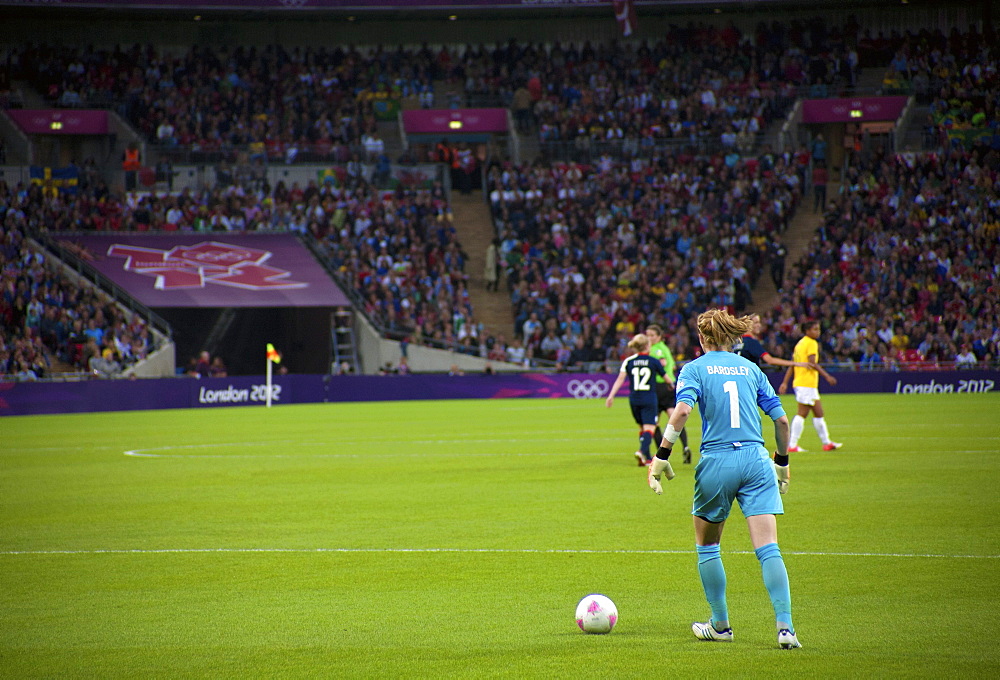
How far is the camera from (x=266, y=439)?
2422 centimetres

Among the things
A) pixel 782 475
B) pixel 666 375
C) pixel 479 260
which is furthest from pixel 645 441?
pixel 479 260

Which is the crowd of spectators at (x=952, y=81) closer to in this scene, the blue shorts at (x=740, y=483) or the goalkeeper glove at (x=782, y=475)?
the goalkeeper glove at (x=782, y=475)

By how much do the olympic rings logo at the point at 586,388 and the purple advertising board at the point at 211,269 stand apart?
886 centimetres

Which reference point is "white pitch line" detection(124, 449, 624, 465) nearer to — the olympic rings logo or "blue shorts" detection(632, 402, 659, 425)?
"blue shorts" detection(632, 402, 659, 425)

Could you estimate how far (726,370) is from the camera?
7.22m

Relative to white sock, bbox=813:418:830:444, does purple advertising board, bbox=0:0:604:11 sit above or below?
above

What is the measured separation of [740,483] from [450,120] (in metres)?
47.6

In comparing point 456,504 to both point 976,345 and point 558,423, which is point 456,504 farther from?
point 976,345

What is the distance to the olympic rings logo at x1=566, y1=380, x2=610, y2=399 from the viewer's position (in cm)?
4059

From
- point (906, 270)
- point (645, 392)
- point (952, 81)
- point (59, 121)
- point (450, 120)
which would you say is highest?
point (59, 121)

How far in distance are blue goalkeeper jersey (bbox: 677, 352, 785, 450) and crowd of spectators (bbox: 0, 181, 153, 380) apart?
99.9 ft

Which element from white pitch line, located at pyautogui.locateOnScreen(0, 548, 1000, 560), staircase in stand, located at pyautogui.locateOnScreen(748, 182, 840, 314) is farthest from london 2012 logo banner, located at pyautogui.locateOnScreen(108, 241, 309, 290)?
white pitch line, located at pyautogui.locateOnScreen(0, 548, 1000, 560)

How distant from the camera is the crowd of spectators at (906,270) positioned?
3962 centimetres

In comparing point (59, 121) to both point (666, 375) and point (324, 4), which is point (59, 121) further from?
point (666, 375)
